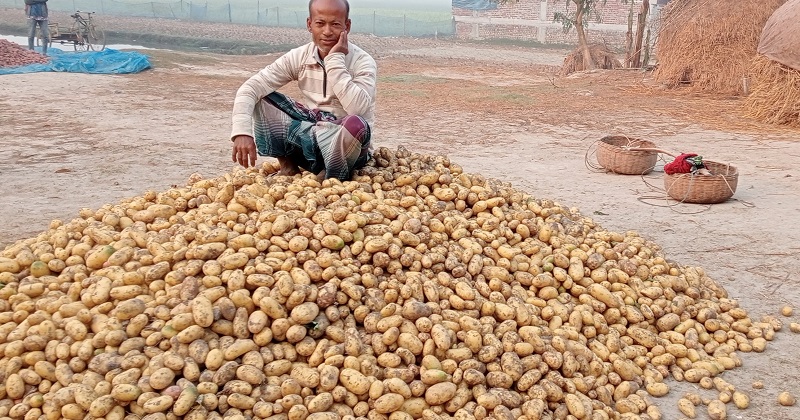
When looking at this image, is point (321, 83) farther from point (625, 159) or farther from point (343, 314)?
point (625, 159)

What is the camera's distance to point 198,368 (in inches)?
91.1

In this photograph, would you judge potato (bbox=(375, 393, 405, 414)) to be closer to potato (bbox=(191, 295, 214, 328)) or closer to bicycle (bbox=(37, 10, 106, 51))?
potato (bbox=(191, 295, 214, 328))

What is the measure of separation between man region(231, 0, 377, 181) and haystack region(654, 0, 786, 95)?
34.6 feet

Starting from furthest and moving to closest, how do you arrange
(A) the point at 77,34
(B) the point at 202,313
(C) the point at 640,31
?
(A) the point at 77,34
(C) the point at 640,31
(B) the point at 202,313

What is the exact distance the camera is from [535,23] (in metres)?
28.4

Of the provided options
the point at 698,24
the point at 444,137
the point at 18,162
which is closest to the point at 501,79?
the point at 698,24

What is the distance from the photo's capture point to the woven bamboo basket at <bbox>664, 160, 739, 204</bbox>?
5508 mm

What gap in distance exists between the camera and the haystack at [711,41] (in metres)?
11.8

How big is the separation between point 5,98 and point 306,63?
885cm

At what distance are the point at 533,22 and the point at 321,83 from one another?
2658cm

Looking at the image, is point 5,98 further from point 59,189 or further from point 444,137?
point 444,137

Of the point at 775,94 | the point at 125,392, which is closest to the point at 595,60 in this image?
the point at 775,94

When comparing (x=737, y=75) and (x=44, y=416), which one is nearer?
(x=44, y=416)

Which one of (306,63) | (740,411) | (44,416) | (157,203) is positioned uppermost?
(306,63)
